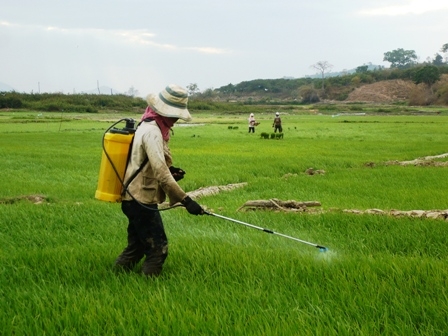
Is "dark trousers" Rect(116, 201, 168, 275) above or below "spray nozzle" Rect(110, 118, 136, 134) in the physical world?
below

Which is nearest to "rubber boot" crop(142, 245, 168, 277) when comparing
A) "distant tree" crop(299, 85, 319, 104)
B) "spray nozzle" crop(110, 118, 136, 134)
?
"spray nozzle" crop(110, 118, 136, 134)

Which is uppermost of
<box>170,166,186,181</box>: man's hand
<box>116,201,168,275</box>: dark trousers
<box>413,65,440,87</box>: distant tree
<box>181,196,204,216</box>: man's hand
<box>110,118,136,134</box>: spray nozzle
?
<box>413,65,440,87</box>: distant tree

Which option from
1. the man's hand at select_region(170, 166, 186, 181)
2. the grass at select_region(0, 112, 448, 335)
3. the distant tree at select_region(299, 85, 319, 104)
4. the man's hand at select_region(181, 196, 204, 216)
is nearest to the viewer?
the grass at select_region(0, 112, 448, 335)

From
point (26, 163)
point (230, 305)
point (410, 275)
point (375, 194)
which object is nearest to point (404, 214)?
point (375, 194)

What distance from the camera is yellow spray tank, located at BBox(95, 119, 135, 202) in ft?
12.7

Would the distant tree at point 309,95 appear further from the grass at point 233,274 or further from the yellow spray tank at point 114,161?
the yellow spray tank at point 114,161

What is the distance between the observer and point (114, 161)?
3.89 m

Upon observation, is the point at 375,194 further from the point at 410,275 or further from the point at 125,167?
the point at 125,167

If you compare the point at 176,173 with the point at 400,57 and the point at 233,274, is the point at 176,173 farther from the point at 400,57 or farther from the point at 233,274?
the point at 400,57

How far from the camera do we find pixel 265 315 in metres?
3.03

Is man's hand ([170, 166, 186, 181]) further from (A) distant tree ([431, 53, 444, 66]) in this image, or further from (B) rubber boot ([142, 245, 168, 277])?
(A) distant tree ([431, 53, 444, 66])

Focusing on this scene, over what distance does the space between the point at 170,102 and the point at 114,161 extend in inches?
24.3

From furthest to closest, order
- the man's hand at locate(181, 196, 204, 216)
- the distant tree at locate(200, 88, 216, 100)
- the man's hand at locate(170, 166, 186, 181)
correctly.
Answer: the distant tree at locate(200, 88, 216, 100), the man's hand at locate(170, 166, 186, 181), the man's hand at locate(181, 196, 204, 216)

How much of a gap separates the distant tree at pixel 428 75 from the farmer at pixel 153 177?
92.0 metres
